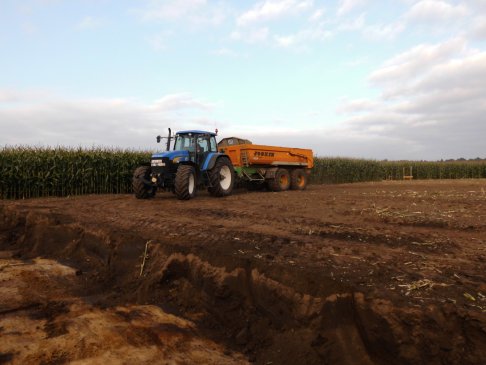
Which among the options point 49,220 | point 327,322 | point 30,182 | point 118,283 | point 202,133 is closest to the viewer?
point 327,322

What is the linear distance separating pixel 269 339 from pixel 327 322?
552 millimetres

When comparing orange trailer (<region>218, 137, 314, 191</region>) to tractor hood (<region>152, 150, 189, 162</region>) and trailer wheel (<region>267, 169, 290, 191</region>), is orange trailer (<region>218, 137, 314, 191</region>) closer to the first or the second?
trailer wheel (<region>267, 169, 290, 191</region>)

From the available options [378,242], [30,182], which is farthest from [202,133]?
[378,242]

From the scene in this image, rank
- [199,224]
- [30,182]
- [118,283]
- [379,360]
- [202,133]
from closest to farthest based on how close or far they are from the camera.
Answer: [379,360] → [118,283] → [199,224] → [202,133] → [30,182]

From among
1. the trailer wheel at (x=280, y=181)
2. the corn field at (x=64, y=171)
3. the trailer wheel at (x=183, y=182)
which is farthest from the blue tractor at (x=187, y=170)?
the corn field at (x=64, y=171)

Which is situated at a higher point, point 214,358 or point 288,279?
point 288,279

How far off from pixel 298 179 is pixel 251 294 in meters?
14.3

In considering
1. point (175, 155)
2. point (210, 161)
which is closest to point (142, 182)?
point (175, 155)

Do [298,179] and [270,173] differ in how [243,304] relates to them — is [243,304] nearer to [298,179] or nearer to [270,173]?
[270,173]

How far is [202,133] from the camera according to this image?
12.9m

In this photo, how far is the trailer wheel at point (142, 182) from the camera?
12195 mm

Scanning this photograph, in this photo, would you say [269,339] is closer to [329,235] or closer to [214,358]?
[214,358]

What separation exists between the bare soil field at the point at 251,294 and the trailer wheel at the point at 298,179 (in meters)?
10.5

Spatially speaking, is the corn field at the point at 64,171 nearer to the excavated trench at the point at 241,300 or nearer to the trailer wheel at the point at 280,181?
the trailer wheel at the point at 280,181
